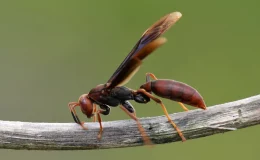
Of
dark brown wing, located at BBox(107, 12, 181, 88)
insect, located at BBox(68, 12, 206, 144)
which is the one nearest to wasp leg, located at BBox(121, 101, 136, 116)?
insect, located at BBox(68, 12, 206, 144)

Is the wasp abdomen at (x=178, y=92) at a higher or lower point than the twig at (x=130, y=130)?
higher

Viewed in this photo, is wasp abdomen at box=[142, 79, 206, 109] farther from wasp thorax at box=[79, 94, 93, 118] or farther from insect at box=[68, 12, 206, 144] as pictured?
wasp thorax at box=[79, 94, 93, 118]

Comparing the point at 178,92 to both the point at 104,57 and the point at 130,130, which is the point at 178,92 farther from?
the point at 104,57

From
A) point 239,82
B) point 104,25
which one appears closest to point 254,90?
point 239,82

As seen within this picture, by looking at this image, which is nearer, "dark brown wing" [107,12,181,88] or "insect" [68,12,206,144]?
"dark brown wing" [107,12,181,88]

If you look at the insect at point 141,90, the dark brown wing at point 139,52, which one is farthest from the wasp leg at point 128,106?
the dark brown wing at point 139,52

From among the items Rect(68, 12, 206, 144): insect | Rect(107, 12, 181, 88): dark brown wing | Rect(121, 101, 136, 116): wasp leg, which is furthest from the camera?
Rect(121, 101, 136, 116): wasp leg

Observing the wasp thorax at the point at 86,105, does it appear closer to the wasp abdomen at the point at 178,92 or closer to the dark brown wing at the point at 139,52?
the dark brown wing at the point at 139,52

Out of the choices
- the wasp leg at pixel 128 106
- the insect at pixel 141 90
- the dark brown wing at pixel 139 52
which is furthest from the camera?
the wasp leg at pixel 128 106

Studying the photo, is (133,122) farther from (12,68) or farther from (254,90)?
(12,68)
